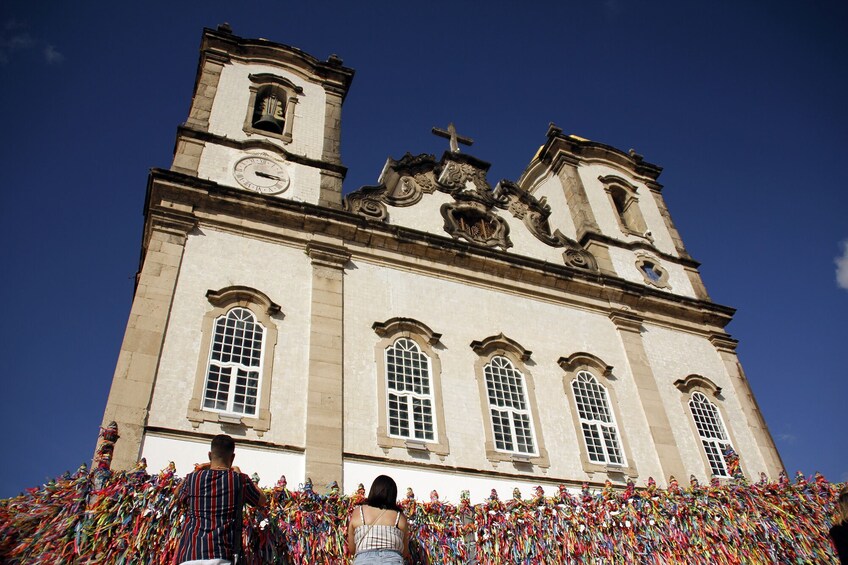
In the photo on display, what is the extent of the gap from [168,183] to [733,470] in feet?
46.0

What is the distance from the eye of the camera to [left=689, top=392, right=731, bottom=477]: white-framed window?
1678 cm

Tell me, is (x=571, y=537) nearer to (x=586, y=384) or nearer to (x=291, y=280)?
(x=586, y=384)

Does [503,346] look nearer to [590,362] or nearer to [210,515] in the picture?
[590,362]

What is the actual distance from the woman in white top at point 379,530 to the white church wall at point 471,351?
6020mm

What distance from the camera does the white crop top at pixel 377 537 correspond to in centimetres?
646

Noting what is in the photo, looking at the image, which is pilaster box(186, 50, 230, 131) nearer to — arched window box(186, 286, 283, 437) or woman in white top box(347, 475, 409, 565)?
arched window box(186, 286, 283, 437)

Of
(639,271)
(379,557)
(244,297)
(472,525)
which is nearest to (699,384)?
(639,271)

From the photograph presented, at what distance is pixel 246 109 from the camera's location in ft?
61.6

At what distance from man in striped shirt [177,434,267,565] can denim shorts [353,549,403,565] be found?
1.17 m

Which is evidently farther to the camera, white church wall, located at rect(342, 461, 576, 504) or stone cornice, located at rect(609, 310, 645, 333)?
stone cornice, located at rect(609, 310, 645, 333)

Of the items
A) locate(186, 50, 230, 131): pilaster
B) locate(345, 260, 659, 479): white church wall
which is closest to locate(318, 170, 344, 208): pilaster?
locate(345, 260, 659, 479): white church wall

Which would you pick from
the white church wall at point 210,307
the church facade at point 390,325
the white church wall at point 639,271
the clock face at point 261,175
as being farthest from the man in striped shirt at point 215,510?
the white church wall at point 639,271

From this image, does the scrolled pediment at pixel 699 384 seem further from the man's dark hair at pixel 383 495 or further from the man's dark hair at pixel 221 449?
the man's dark hair at pixel 221 449

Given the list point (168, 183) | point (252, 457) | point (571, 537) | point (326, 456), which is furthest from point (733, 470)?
point (168, 183)
